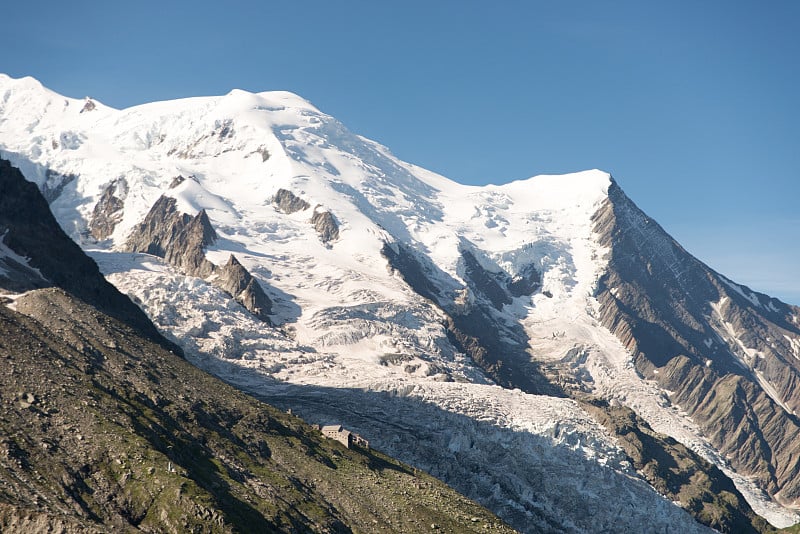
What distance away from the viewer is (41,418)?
169875 mm

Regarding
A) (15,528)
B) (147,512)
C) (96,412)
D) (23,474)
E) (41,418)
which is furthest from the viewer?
(96,412)

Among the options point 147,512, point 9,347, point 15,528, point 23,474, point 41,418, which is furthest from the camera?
point 9,347

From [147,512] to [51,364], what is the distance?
5151cm

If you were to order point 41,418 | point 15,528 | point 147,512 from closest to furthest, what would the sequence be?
point 15,528
point 147,512
point 41,418

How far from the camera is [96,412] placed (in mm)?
181500

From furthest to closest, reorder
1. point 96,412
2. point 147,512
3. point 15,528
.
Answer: point 96,412
point 147,512
point 15,528

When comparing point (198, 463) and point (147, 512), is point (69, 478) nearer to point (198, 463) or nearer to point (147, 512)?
point (147, 512)

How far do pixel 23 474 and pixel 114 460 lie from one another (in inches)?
802

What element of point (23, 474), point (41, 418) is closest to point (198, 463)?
point (41, 418)

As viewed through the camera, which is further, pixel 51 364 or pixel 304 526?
pixel 51 364

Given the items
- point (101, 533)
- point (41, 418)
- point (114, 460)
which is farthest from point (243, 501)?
point (101, 533)

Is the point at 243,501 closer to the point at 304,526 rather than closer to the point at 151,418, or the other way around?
the point at 304,526

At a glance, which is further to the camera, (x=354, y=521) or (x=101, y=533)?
(x=354, y=521)

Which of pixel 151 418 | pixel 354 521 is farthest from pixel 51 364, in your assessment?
pixel 354 521
